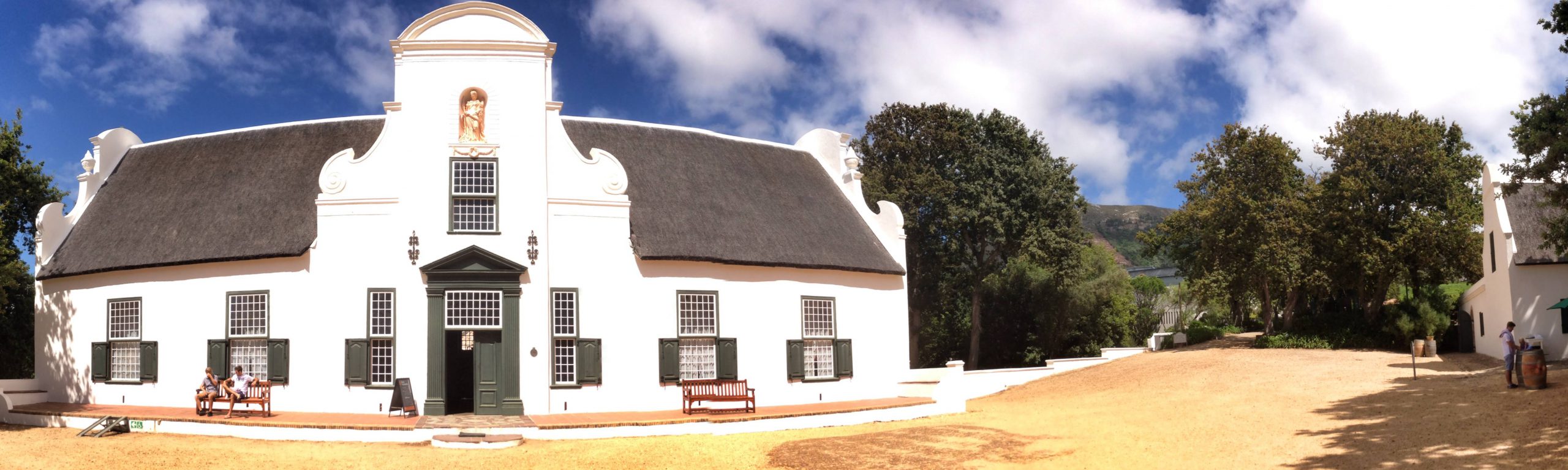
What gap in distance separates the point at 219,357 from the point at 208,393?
1.97 meters

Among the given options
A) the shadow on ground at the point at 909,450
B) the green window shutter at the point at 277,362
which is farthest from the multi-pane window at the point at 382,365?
the shadow on ground at the point at 909,450

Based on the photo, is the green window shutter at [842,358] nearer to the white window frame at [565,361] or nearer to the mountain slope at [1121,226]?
the white window frame at [565,361]

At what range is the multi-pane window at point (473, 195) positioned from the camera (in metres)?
21.6

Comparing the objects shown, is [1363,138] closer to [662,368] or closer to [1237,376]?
[1237,376]

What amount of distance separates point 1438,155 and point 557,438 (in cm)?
2724

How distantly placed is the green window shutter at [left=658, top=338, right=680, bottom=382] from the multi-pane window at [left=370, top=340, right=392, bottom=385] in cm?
500

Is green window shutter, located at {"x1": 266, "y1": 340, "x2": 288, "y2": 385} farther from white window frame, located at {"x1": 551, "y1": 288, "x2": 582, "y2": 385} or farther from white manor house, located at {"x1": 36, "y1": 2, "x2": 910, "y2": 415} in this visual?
white window frame, located at {"x1": 551, "y1": 288, "x2": 582, "y2": 385}

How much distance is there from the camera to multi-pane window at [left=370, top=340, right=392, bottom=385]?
70.3ft

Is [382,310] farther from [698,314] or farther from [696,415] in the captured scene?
[696,415]

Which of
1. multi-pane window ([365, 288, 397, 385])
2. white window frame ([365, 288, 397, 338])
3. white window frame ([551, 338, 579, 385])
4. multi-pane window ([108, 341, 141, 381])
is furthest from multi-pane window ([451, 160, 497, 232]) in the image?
multi-pane window ([108, 341, 141, 381])

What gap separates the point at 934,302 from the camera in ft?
148

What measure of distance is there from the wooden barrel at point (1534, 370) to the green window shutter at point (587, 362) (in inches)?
658

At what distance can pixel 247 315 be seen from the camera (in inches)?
882

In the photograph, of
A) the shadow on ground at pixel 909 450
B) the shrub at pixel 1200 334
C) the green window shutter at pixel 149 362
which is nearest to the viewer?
the shadow on ground at pixel 909 450
